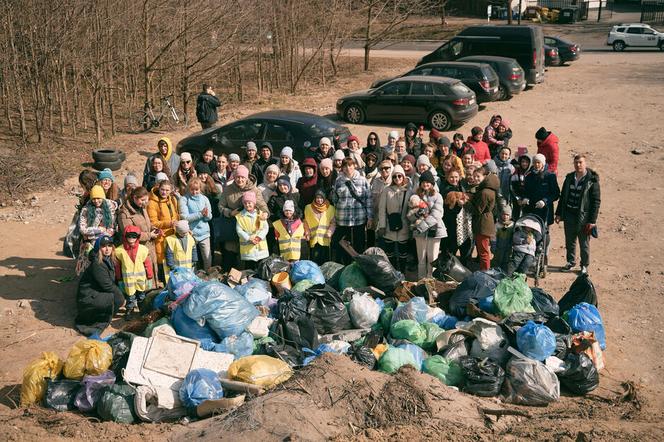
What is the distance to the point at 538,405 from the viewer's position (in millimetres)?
7223

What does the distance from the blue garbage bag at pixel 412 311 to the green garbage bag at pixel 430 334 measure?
0.12 meters

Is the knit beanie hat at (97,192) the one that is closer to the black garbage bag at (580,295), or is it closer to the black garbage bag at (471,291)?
the black garbage bag at (471,291)

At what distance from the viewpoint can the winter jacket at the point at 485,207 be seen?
9.69 m

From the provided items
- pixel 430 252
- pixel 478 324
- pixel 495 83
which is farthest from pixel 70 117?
pixel 478 324

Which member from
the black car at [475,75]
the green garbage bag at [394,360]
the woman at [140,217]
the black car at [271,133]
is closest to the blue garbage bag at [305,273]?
the woman at [140,217]

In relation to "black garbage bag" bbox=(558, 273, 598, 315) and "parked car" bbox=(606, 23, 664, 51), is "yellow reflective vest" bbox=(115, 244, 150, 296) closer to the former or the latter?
"black garbage bag" bbox=(558, 273, 598, 315)

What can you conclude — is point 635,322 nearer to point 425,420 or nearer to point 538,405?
point 538,405

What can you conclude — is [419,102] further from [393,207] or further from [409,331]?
[409,331]

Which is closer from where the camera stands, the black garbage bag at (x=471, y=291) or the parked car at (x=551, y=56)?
the black garbage bag at (x=471, y=291)

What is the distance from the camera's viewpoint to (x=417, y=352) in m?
7.73

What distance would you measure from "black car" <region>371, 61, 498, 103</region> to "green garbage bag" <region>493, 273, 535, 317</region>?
1285cm

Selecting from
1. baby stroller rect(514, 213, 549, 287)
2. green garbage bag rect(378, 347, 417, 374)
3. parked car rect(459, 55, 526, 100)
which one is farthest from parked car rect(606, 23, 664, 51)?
green garbage bag rect(378, 347, 417, 374)

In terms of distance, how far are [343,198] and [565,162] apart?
25.1ft

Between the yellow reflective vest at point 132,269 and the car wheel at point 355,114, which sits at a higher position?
the car wheel at point 355,114
